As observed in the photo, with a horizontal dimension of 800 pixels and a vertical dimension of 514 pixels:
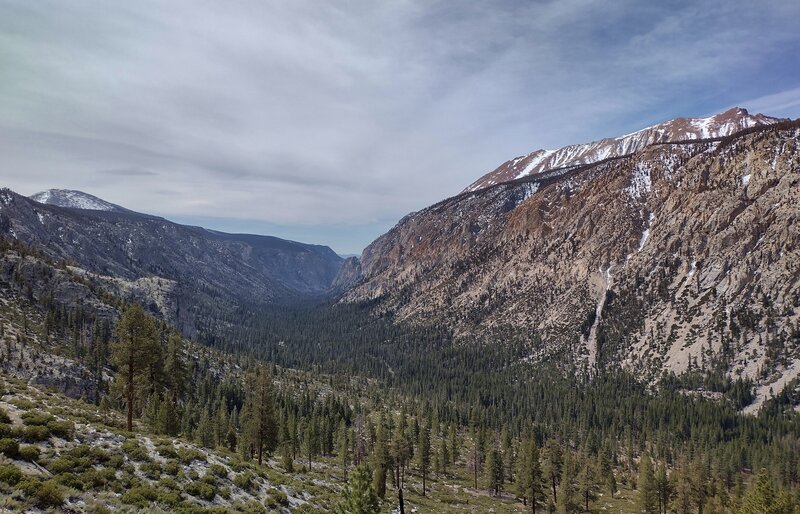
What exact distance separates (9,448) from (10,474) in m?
3.38

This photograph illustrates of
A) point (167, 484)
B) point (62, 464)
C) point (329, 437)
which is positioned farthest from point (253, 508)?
point (329, 437)

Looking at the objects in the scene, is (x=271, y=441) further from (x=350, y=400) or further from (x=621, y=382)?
(x=621, y=382)

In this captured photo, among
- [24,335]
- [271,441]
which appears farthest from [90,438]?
[24,335]

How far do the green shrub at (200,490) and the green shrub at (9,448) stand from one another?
8146 millimetres

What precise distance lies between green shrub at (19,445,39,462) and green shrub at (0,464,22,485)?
305cm

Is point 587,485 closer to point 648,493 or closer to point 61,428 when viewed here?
point 648,493

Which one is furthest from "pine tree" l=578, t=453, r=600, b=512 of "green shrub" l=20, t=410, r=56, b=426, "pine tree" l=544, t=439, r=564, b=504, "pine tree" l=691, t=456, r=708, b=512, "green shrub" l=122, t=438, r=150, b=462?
"green shrub" l=20, t=410, r=56, b=426

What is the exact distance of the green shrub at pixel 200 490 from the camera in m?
23.4

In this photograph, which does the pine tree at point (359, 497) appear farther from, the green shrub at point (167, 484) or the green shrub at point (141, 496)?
the green shrub at point (141, 496)

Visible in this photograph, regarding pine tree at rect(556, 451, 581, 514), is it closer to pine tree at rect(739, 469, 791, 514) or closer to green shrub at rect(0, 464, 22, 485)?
pine tree at rect(739, 469, 791, 514)

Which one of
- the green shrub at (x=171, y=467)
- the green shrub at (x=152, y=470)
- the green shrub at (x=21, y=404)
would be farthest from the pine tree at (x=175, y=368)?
the green shrub at (x=152, y=470)

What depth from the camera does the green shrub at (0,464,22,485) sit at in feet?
51.3

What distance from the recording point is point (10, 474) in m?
15.9

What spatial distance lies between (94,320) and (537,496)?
489ft
